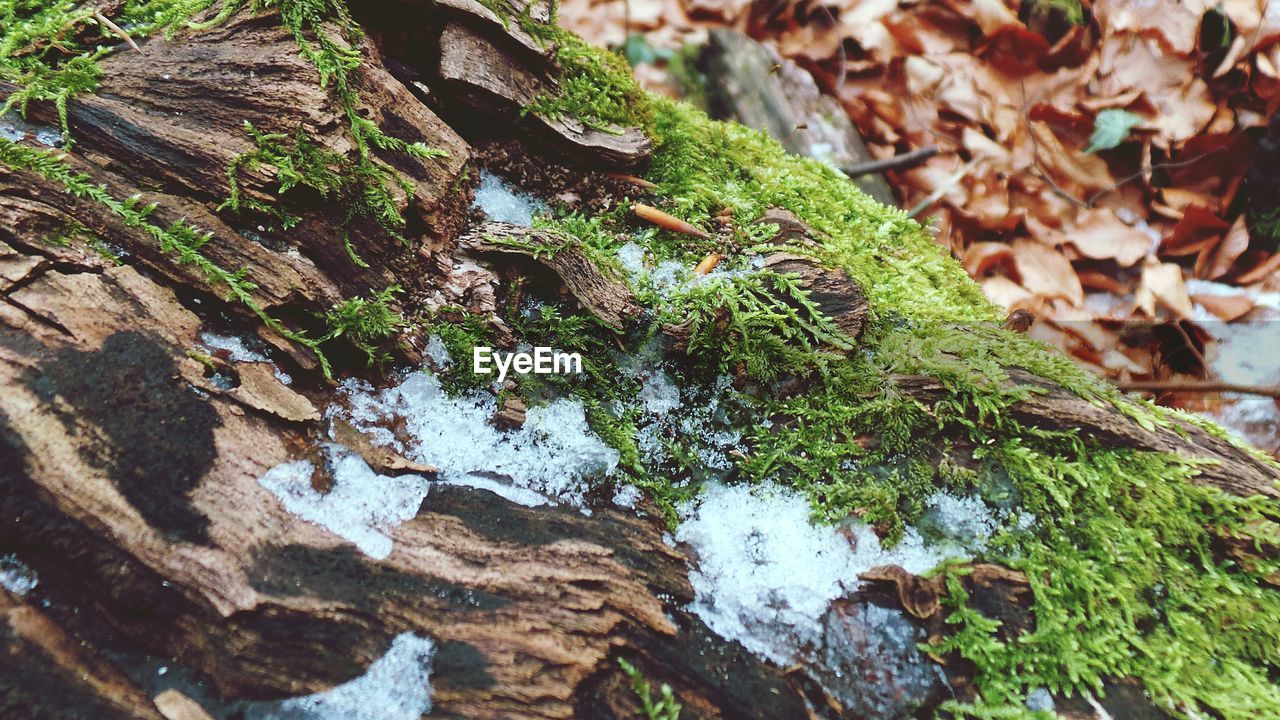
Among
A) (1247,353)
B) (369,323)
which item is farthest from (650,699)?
(1247,353)

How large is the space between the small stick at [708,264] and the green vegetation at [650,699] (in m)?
1.22

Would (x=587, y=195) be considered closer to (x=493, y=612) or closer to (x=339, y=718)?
(x=493, y=612)

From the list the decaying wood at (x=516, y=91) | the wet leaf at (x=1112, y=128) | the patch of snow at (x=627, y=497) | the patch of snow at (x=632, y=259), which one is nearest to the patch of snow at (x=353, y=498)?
the patch of snow at (x=627, y=497)

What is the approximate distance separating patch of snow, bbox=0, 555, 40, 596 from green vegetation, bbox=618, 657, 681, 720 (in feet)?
4.07

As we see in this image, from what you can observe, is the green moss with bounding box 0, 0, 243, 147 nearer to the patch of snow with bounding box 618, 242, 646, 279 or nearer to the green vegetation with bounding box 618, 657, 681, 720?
the patch of snow with bounding box 618, 242, 646, 279

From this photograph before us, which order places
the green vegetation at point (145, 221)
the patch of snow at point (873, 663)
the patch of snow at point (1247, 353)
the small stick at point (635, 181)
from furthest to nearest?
the patch of snow at point (1247, 353), the small stick at point (635, 181), the green vegetation at point (145, 221), the patch of snow at point (873, 663)

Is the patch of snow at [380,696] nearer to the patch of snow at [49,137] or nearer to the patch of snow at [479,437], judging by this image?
the patch of snow at [479,437]

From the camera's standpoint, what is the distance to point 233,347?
5.78 feet

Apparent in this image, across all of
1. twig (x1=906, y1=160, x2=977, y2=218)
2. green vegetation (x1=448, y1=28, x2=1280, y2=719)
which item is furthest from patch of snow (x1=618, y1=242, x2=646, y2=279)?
twig (x1=906, y1=160, x2=977, y2=218)

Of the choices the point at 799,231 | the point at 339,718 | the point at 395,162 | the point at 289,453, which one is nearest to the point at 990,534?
the point at 799,231

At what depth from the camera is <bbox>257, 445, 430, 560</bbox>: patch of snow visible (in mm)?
1590

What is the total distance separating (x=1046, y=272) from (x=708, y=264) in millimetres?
2796

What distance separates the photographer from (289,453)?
5.44 feet

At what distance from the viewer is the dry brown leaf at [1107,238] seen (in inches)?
154
